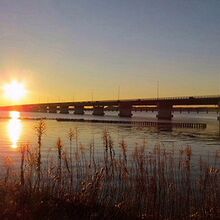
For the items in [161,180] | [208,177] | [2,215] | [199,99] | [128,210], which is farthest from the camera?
[199,99]

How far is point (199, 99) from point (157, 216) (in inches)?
6437

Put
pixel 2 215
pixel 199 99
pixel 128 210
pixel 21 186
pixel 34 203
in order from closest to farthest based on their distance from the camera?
pixel 2 215 → pixel 34 203 → pixel 128 210 → pixel 21 186 → pixel 199 99

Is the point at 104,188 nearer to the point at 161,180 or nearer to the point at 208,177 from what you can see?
the point at 161,180

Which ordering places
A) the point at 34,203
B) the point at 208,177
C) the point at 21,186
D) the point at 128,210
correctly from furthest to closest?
the point at 208,177 < the point at 21,186 < the point at 128,210 < the point at 34,203

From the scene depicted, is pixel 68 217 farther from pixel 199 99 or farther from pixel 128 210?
pixel 199 99

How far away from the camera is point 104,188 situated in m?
20.4

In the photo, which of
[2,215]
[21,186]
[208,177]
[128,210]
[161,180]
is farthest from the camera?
[161,180]

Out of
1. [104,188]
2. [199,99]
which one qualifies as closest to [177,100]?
[199,99]

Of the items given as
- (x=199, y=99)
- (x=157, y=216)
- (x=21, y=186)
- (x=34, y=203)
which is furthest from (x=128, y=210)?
(x=199, y=99)

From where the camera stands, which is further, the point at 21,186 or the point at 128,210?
the point at 21,186

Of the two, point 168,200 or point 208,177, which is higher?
point 208,177

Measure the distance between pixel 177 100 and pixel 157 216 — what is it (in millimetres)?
170940

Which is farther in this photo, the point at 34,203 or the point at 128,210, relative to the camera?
the point at 128,210

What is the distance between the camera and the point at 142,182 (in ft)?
56.0
